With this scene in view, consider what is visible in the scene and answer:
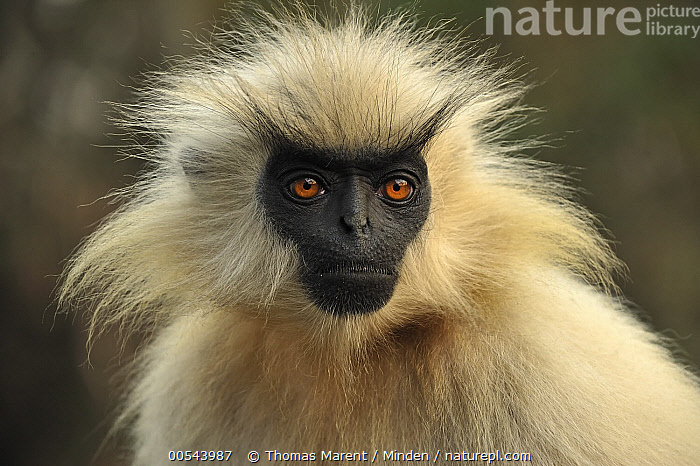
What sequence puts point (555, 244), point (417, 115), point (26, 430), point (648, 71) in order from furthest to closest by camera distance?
point (648, 71)
point (26, 430)
point (555, 244)
point (417, 115)

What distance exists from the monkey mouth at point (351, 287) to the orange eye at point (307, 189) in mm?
227

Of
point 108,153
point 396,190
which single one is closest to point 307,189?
point 396,190

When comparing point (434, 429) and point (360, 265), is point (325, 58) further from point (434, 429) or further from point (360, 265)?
point (434, 429)

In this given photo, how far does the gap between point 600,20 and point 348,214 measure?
3322 millimetres

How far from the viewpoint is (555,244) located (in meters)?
2.56

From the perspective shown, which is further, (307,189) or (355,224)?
(307,189)

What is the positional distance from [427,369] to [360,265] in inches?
18.3

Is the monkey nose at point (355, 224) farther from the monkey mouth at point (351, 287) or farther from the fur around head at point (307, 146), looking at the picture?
the fur around head at point (307, 146)

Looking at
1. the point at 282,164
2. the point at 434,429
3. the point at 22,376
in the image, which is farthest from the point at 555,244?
the point at 22,376

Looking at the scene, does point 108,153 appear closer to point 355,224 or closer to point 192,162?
point 192,162

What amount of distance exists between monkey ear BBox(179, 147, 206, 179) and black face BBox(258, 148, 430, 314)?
0.29 m

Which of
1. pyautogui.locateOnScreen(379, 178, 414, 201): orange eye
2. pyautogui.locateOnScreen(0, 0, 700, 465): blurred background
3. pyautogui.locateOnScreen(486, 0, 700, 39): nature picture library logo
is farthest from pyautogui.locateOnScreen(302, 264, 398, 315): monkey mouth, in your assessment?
pyautogui.locateOnScreen(486, 0, 700, 39): nature picture library logo

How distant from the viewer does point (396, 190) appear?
229 cm

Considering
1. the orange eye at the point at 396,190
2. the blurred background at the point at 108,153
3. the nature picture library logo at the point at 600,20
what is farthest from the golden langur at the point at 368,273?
the blurred background at the point at 108,153
